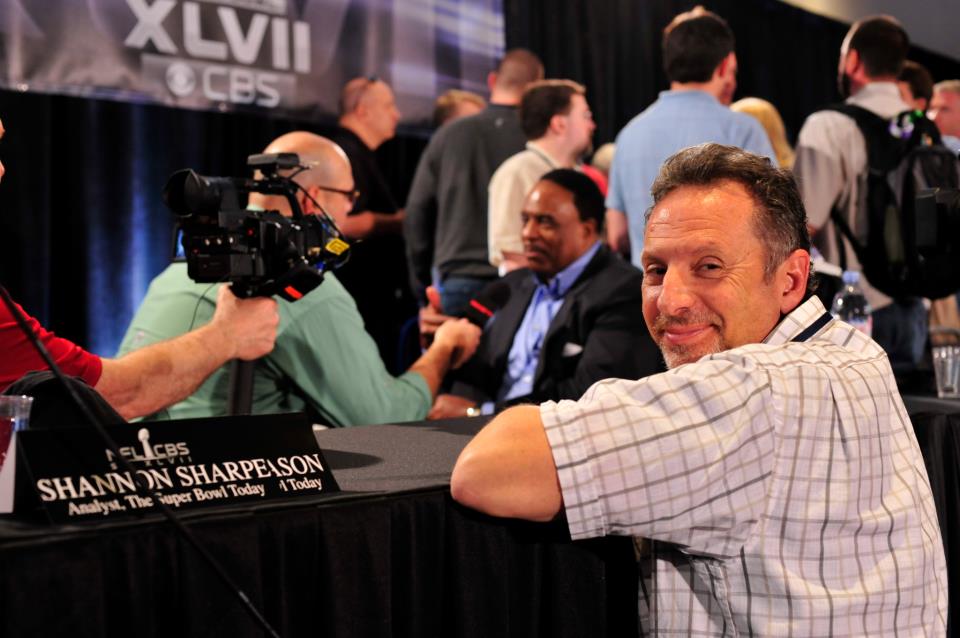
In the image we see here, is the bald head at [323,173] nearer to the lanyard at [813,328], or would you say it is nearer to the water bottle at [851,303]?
the water bottle at [851,303]

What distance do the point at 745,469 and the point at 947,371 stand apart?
1.48 metres

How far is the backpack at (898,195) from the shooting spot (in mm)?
3219

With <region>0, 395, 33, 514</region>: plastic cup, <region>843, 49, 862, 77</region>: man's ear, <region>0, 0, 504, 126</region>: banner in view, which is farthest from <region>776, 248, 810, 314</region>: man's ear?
<region>0, 0, 504, 126</region>: banner

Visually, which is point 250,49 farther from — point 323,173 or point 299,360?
point 299,360

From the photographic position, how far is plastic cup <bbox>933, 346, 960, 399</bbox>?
249 centimetres

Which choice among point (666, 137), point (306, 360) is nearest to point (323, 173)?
point (306, 360)

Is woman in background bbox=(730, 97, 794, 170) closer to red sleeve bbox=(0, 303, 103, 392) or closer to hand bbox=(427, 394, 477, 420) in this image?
hand bbox=(427, 394, 477, 420)

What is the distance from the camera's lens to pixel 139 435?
45.9 inches

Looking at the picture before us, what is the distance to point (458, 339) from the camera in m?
2.97

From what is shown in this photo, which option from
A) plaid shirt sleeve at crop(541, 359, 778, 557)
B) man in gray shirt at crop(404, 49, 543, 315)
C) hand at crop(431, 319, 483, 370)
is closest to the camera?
plaid shirt sleeve at crop(541, 359, 778, 557)

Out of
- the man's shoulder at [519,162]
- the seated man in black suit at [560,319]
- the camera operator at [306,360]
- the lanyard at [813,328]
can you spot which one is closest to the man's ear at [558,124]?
the man's shoulder at [519,162]

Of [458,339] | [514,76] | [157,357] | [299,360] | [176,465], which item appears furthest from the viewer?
[514,76]

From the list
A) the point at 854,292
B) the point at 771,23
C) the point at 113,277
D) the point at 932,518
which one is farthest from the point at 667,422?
the point at 771,23

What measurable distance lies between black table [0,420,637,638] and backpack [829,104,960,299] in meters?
2.03
